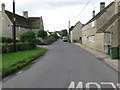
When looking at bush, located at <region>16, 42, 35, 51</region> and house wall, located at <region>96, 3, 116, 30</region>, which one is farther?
house wall, located at <region>96, 3, 116, 30</region>

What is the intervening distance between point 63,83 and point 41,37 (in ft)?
144

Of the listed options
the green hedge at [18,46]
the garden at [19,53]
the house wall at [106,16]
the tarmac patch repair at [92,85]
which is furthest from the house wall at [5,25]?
the tarmac patch repair at [92,85]

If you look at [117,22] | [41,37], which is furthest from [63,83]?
[41,37]

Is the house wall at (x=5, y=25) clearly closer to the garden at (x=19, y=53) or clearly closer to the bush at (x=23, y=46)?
the garden at (x=19, y=53)

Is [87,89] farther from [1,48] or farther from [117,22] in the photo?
[117,22]

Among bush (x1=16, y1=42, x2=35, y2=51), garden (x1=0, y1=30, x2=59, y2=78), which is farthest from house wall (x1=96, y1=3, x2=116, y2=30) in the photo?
bush (x1=16, y1=42, x2=35, y2=51)

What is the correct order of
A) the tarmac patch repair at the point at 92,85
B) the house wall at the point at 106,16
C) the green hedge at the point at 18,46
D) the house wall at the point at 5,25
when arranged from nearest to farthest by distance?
the tarmac patch repair at the point at 92,85 < the green hedge at the point at 18,46 < the house wall at the point at 106,16 < the house wall at the point at 5,25

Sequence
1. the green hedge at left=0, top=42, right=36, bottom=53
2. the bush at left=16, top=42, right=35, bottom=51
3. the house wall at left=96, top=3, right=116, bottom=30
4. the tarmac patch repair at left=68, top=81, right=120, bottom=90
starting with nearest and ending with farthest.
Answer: the tarmac patch repair at left=68, top=81, right=120, bottom=90 < the green hedge at left=0, top=42, right=36, bottom=53 < the bush at left=16, top=42, right=35, bottom=51 < the house wall at left=96, top=3, right=116, bottom=30

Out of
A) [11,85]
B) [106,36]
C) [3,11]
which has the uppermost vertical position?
[3,11]

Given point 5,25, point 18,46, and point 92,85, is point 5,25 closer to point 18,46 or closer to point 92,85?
point 18,46

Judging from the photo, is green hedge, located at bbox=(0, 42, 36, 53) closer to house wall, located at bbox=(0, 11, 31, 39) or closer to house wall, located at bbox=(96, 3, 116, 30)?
house wall, located at bbox=(96, 3, 116, 30)

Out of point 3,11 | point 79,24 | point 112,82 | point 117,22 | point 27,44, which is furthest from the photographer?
point 79,24

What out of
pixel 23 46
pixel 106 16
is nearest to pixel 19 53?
pixel 23 46

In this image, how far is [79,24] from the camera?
66.6 m
